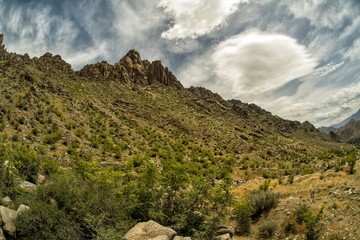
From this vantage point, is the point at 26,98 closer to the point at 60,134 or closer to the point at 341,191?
the point at 60,134

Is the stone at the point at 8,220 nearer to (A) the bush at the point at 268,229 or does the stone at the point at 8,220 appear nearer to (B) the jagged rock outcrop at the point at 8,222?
(B) the jagged rock outcrop at the point at 8,222

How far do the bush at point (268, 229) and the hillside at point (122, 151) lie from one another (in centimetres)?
281

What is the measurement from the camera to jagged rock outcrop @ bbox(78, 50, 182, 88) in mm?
83375

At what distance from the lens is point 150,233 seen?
11.5m

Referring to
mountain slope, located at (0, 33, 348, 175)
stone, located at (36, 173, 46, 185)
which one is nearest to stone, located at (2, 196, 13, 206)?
stone, located at (36, 173, 46, 185)

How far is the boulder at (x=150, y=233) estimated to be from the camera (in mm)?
11209

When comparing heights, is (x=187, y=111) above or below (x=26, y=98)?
above

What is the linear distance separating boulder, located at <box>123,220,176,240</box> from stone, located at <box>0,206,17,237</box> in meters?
4.26

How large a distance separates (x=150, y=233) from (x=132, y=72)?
277ft

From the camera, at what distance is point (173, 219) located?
14039mm

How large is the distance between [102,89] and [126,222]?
61871mm

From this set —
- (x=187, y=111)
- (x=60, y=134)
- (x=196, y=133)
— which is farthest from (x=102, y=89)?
(x=60, y=134)

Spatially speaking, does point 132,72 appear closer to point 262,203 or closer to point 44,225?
point 262,203

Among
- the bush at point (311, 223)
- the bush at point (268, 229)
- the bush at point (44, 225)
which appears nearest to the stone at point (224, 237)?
the bush at point (268, 229)
